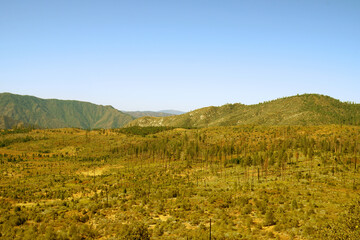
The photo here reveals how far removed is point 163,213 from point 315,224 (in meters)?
17.4

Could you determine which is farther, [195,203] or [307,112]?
[307,112]

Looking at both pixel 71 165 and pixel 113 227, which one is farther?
pixel 71 165

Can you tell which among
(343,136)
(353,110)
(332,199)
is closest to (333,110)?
(353,110)

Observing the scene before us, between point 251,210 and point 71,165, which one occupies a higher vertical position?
point 251,210

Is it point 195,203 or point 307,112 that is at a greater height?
point 307,112

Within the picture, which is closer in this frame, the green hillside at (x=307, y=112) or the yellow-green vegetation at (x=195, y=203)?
the yellow-green vegetation at (x=195, y=203)

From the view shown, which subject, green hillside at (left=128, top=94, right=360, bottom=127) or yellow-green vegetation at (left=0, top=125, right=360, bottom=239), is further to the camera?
green hillside at (left=128, top=94, right=360, bottom=127)

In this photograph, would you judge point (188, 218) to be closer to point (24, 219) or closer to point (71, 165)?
point (24, 219)

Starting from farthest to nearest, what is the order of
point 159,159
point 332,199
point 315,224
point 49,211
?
point 159,159
point 49,211
point 332,199
point 315,224

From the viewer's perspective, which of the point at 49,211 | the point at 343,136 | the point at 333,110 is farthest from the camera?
the point at 333,110

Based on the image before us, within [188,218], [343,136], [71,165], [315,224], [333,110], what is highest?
[333,110]

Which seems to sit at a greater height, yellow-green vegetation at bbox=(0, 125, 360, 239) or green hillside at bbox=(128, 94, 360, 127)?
green hillside at bbox=(128, 94, 360, 127)

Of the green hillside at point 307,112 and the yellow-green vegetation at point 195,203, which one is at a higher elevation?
the green hillside at point 307,112

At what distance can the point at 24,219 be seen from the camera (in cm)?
2792
